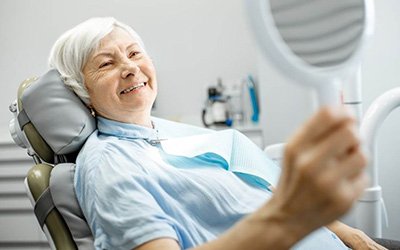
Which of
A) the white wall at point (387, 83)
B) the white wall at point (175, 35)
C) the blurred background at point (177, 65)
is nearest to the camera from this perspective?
the white wall at point (387, 83)

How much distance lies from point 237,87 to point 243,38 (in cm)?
32

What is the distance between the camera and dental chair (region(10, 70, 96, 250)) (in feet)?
4.04

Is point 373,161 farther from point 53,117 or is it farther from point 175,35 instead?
point 175,35

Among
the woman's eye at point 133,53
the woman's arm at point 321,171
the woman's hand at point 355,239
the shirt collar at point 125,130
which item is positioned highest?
the woman's eye at point 133,53

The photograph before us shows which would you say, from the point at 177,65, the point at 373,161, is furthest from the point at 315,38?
the point at 177,65

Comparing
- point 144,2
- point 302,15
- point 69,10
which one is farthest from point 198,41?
point 302,15

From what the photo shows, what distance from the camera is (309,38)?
0.61 meters

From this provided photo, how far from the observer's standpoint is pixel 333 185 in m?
0.46

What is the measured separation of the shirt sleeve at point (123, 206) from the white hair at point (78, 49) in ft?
1.05

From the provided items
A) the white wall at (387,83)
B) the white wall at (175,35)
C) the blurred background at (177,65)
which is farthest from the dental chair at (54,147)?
the white wall at (175,35)

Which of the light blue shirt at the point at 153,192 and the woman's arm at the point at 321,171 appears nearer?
the woman's arm at the point at 321,171

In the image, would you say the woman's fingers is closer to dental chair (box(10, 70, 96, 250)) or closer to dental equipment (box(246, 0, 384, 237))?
dental equipment (box(246, 0, 384, 237))

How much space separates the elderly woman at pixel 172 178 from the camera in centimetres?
47

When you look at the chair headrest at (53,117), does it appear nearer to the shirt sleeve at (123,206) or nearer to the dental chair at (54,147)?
the dental chair at (54,147)
